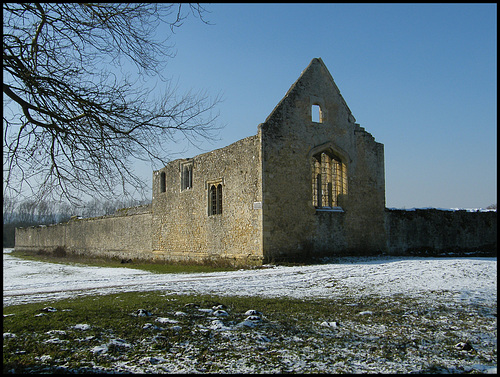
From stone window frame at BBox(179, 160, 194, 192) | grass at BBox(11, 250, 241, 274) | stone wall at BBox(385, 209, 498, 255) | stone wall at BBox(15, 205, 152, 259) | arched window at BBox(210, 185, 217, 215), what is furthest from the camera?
stone wall at BBox(15, 205, 152, 259)

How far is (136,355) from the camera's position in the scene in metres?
4.95

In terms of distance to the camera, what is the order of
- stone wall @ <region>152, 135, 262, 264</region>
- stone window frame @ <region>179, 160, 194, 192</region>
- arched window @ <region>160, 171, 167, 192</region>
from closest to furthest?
stone wall @ <region>152, 135, 262, 264</region> → stone window frame @ <region>179, 160, 194, 192</region> → arched window @ <region>160, 171, 167, 192</region>

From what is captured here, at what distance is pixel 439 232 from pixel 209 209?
11.8 m

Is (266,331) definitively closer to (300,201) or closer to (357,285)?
(357,285)

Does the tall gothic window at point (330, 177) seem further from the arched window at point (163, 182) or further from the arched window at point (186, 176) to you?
the arched window at point (163, 182)

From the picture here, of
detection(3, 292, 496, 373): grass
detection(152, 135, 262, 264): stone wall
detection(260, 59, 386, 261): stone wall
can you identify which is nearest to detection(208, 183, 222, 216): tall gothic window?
detection(152, 135, 262, 264): stone wall

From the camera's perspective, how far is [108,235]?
105ft

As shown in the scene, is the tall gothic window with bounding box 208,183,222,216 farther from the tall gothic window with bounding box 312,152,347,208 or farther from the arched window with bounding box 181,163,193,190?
the tall gothic window with bounding box 312,152,347,208

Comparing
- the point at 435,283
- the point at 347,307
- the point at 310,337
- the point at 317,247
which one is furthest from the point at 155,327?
Answer: the point at 317,247

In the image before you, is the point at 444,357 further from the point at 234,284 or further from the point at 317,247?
the point at 317,247

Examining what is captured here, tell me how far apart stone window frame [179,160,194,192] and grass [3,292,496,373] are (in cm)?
1464

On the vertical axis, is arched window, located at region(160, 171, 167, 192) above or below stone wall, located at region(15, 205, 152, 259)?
above

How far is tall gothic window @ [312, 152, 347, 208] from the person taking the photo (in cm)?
1948

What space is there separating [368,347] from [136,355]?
271 cm
